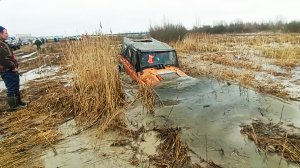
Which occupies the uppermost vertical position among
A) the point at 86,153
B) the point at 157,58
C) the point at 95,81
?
the point at 157,58

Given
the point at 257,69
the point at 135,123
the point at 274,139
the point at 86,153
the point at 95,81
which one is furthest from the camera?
the point at 257,69

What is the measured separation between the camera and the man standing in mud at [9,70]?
738 centimetres

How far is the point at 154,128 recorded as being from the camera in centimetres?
592

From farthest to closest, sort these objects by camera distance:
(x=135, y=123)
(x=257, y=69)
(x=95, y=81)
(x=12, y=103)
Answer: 1. (x=257, y=69)
2. (x=12, y=103)
3. (x=95, y=81)
4. (x=135, y=123)

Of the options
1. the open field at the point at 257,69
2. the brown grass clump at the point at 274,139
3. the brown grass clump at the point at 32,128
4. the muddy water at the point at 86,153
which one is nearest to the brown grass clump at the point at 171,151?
the muddy water at the point at 86,153

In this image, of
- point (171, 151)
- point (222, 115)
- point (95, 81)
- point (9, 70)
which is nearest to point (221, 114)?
point (222, 115)

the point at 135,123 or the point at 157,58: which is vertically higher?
the point at 157,58

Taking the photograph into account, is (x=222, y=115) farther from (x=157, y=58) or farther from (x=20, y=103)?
(x=20, y=103)

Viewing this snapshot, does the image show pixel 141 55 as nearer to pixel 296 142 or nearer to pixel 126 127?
pixel 126 127

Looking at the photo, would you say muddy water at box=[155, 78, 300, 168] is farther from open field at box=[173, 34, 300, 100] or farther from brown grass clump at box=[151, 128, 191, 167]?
open field at box=[173, 34, 300, 100]

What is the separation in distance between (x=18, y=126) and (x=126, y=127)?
2272 millimetres

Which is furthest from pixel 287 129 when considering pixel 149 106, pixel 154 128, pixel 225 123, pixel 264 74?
pixel 264 74

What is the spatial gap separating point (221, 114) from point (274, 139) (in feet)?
3.78

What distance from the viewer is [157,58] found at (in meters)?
9.27
